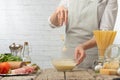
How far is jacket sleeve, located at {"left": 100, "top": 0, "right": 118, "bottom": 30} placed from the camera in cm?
169

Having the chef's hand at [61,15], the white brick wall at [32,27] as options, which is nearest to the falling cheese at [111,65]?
the chef's hand at [61,15]

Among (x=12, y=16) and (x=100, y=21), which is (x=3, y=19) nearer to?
(x=12, y=16)

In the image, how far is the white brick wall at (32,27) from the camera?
10.6 ft

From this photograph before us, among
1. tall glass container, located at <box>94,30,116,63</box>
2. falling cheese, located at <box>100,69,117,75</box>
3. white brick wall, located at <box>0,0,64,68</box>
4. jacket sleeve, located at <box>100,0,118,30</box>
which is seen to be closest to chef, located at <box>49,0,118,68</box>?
jacket sleeve, located at <box>100,0,118,30</box>

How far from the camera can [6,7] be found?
3236 mm

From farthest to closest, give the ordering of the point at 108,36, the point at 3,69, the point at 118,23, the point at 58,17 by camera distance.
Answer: the point at 118,23 < the point at 58,17 < the point at 108,36 < the point at 3,69

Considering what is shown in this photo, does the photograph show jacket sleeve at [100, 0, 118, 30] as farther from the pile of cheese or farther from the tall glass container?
the pile of cheese

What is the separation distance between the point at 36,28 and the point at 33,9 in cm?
21

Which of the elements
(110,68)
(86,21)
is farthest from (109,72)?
(86,21)

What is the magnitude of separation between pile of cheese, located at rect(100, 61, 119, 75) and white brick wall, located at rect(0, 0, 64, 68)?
189cm

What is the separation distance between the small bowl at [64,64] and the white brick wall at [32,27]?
5.97 ft

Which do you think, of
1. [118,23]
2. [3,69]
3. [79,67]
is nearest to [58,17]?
[79,67]

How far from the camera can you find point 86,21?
1.87m

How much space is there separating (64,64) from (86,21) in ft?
1.81
